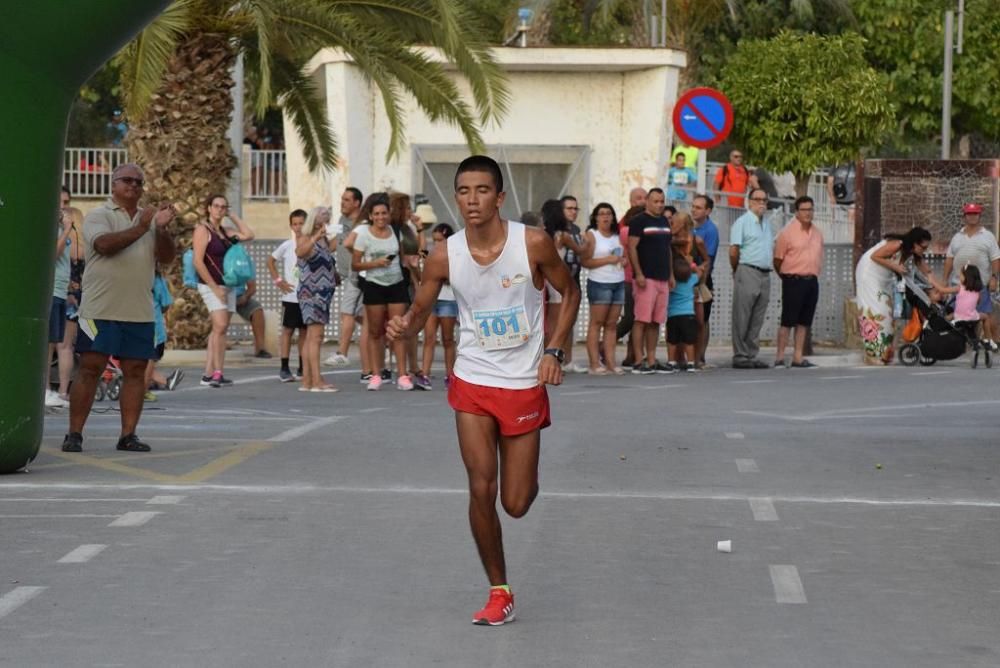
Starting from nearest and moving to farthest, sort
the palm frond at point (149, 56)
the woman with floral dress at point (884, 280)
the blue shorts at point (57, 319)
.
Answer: the blue shorts at point (57, 319) < the palm frond at point (149, 56) < the woman with floral dress at point (884, 280)

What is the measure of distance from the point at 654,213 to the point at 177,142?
18.7 ft

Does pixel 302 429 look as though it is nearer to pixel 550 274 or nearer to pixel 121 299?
pixel 121 299

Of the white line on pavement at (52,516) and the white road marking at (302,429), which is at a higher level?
the white road marking at (302,429)

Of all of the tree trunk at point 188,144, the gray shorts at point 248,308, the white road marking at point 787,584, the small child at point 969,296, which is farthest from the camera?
the tree trunk at point 188,144

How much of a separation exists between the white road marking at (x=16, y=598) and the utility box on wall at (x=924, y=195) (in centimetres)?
1832

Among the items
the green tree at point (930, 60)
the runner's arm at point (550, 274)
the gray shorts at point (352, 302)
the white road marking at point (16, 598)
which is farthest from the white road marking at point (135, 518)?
the green tree at point (930, 60)

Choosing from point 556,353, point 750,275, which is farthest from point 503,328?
point 750,275

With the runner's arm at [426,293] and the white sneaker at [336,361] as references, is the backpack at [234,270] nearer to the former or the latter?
the white sneaker at [336,361]

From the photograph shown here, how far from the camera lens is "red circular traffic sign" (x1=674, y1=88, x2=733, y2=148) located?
23469 millimetres

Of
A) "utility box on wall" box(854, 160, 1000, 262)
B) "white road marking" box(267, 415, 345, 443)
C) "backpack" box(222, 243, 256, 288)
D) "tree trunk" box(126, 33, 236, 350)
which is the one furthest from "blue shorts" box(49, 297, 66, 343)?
"utility box on wall" box(854, 160, 1000, 262)

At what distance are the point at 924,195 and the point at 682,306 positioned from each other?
221 inches

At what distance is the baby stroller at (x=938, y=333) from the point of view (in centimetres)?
2198

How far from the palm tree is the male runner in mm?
12573

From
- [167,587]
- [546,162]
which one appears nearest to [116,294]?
[167,587]
